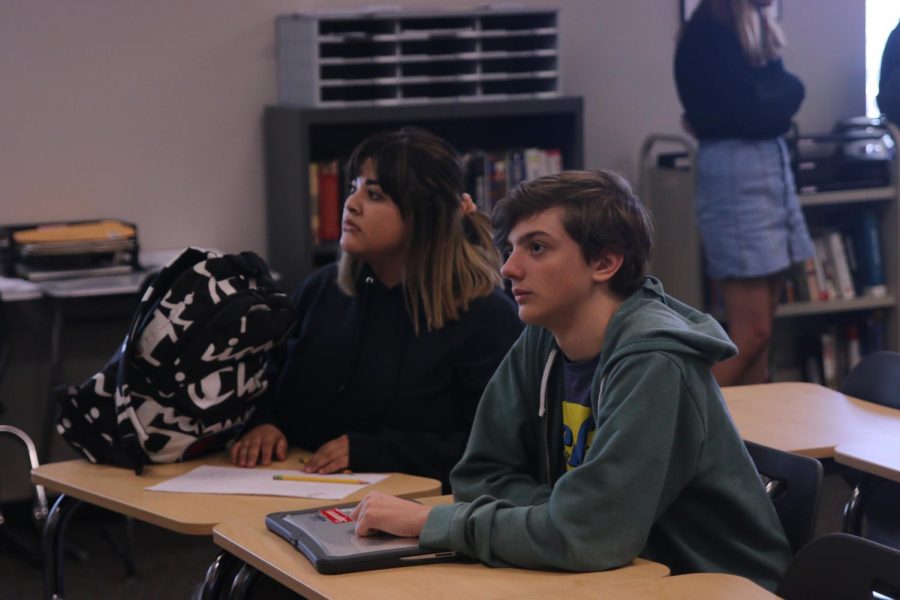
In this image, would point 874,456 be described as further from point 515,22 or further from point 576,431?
point 515,22

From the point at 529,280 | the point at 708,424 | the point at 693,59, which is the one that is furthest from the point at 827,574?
the point at 693,59

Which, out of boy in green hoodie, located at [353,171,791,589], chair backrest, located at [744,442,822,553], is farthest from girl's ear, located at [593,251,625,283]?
chair backrest, located at [744,442,822,553]

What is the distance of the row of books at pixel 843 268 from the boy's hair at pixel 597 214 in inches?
123

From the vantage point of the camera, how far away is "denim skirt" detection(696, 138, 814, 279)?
4246mm

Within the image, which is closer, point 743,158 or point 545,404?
point 545,404

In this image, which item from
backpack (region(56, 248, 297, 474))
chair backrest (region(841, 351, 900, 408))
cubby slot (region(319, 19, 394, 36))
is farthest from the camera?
cubby slot (region(319, 19, 394, 36))

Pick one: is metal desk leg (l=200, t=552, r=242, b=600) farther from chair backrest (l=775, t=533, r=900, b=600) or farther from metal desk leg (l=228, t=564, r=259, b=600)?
chair backrest (l=775, t=533, r=900, b=600)

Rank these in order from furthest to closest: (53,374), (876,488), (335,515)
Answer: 1. (53,374)
2. (876,488)
3. (335,515)

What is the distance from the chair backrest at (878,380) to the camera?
269 centimetres

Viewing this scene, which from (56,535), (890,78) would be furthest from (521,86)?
(56,535)

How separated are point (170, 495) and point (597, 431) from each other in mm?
834

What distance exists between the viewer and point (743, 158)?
14.0 feet

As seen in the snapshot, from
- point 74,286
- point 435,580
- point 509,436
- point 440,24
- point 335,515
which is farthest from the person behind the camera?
point 440,24

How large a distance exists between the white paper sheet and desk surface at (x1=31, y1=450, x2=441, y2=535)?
0.07 ft
